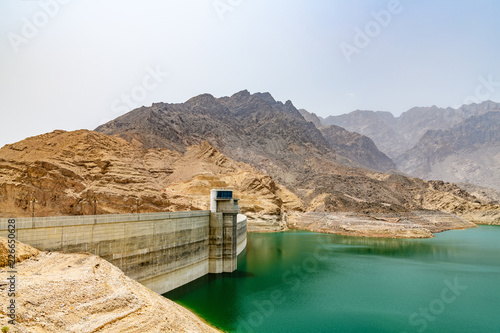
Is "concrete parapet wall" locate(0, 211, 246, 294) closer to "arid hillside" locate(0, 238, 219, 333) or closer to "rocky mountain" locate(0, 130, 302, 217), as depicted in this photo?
"arid hillside" locate(0, 238, 219, 333)

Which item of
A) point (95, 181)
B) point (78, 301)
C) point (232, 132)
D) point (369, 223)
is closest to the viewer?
point (78, 301)

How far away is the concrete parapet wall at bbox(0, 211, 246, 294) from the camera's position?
1683 centimetres

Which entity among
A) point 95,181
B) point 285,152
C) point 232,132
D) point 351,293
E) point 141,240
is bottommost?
point 351,293

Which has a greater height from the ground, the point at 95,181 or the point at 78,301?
the point at 95,181

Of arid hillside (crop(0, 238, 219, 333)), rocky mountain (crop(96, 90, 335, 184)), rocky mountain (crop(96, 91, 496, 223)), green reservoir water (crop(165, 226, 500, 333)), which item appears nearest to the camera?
arid hillside (crop(0, 238, 219, 333))

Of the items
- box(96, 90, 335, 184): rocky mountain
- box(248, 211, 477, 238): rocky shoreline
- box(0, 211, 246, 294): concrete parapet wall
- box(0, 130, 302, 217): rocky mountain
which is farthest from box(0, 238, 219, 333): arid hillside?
box(96, 90, 335, 184): rocky mountain

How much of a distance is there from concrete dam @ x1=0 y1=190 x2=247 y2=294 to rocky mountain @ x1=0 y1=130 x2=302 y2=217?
19057mm

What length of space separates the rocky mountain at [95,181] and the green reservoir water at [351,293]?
20154 mm

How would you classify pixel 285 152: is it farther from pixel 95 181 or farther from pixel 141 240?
pixel 141 240

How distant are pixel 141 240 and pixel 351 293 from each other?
58.5ft

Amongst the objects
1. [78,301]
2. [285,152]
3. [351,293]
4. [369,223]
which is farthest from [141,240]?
[285,152]

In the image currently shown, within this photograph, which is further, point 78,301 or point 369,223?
point 369,223

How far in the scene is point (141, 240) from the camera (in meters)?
23.8

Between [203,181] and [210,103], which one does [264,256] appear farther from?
[210,103]
